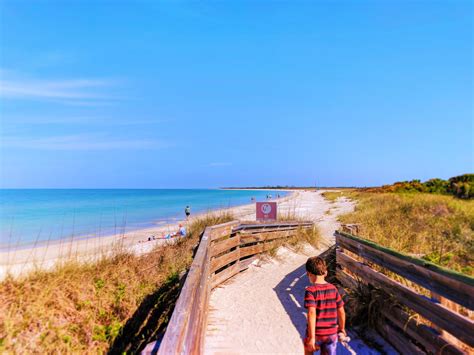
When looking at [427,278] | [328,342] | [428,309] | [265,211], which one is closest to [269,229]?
[265,211]

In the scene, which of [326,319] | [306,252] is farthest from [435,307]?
[306,252]

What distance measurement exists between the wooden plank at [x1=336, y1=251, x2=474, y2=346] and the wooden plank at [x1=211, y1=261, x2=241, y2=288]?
9.98ft

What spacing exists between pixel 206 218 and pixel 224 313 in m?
6.25

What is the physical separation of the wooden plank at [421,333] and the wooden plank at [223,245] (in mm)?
3423

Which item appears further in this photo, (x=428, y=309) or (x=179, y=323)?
(x=428, y=309)

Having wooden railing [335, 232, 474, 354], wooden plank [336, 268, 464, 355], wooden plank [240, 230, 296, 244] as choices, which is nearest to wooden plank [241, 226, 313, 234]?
wooden plank [240, 230, 296, 244]

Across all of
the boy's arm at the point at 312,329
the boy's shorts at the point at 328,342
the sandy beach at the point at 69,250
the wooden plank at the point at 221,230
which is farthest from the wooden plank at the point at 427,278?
the sandy beach at the point at 69,250

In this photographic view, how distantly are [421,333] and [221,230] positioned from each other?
4.58 metres

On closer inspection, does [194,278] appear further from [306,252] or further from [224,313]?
[306,252]

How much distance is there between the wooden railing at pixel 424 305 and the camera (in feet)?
10.4

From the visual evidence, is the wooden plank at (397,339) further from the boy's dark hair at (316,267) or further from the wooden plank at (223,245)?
the wooden plank at (223,245)

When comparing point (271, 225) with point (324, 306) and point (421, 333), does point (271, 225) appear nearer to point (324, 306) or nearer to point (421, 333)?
point (421, 333)

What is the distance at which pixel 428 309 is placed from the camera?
11.8ft

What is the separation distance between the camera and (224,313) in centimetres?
576
